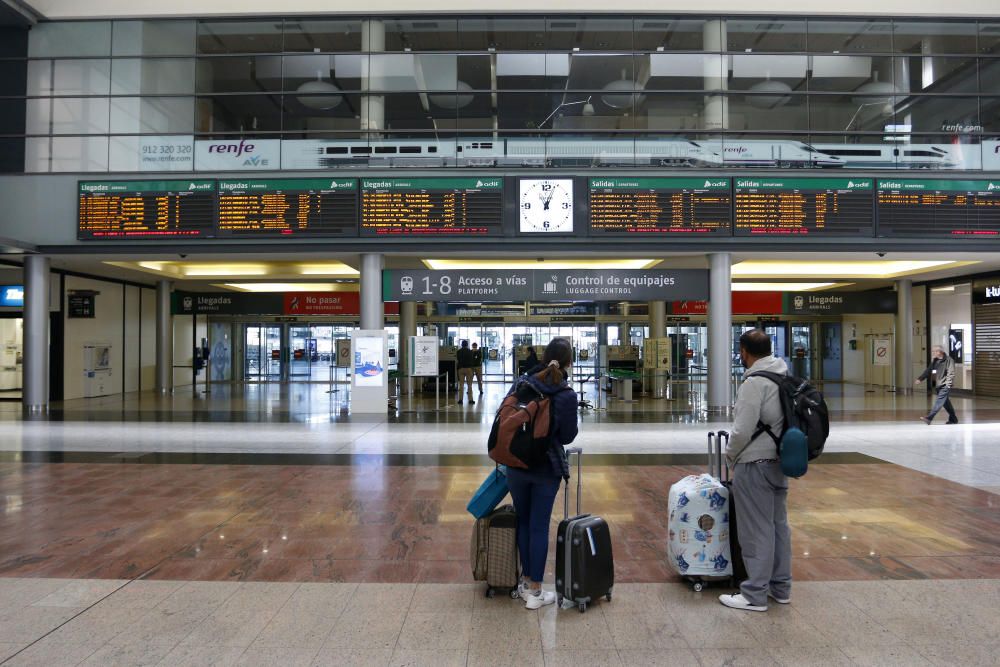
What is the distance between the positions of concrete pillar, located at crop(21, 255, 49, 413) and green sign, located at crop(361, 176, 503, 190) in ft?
24.8

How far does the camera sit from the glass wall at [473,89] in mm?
13398

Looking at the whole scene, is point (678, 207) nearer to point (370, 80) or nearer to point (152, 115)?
point (370, 80)

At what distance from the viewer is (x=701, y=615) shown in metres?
3.65

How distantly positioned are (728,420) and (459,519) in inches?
345

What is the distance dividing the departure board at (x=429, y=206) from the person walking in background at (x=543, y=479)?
9.72 metres

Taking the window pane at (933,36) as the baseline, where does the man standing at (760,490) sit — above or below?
below

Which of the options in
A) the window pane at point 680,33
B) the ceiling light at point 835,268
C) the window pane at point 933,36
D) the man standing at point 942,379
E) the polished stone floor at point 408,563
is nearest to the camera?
the polished stone floor at point 408,563

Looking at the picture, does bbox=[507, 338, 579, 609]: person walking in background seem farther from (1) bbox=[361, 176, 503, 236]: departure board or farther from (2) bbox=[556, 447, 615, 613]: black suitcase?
(1) bbox=[361, 176, 503, 236]: departure board

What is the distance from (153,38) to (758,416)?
15951 mm

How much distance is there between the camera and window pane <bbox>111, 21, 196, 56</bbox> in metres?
14.4

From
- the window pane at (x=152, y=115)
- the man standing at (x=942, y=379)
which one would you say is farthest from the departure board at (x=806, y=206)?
the window pane at (x=152, y=115)

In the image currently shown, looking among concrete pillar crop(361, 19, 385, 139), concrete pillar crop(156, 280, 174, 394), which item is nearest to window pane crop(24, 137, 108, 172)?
concrete pillar crop(361, 19, 385, 139)

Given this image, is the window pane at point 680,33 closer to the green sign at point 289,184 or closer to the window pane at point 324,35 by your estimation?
the window pane at point 324,35

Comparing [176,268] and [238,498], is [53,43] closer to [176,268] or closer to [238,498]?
[176,268]
